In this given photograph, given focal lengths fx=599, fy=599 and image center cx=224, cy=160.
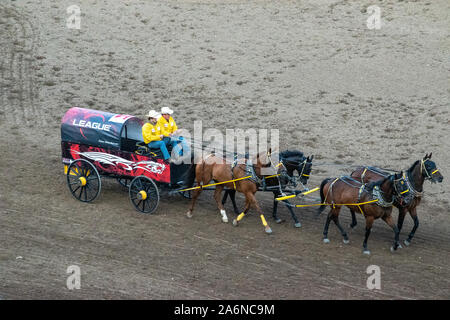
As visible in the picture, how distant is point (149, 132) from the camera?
40.8 feet

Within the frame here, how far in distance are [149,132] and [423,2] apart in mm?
15342

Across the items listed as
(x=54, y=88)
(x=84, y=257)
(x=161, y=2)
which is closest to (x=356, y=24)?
(x=161, y=2)

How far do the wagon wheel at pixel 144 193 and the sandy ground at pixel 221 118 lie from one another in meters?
0.35

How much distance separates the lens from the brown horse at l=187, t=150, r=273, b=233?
12.1 m

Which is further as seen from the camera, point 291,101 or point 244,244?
point 291,101

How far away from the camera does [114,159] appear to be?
42.3ft

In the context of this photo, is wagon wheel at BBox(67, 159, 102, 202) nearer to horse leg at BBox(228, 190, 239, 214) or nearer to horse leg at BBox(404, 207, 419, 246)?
horse leg at BBox(228, 190, 239, 214)

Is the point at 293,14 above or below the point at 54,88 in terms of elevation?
above

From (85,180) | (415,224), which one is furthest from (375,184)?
(85,180)

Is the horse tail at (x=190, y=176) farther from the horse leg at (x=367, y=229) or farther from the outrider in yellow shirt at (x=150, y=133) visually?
the horse leg at (x=367, y=229)

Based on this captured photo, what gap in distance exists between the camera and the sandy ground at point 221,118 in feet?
34.5

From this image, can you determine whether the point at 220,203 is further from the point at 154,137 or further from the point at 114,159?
the point at 114,159
